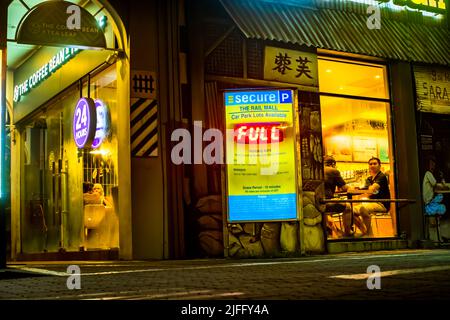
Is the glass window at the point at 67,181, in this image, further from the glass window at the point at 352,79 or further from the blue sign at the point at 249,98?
the glass window at the point at 352,79

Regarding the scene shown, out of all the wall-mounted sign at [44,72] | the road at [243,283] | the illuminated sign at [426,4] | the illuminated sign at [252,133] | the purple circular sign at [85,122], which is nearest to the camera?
the road at [243,283]

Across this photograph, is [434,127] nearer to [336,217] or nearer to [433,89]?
[433,89]

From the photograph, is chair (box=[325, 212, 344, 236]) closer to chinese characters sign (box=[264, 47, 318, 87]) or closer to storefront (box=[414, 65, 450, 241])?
storefront (box=[414, 65, 450, 241])

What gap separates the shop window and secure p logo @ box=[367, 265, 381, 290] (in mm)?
5297

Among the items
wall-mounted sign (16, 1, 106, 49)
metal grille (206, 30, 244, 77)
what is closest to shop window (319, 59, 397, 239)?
metal grille (206, 30, 244, 77)

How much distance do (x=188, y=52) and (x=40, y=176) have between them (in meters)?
7.46

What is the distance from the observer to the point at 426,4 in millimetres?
13859

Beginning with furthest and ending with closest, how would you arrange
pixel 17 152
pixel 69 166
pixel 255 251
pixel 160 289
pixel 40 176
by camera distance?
pixel 17 152
pixel 40 176
pixel 69 166
pixel 255 251
pixel 160 289

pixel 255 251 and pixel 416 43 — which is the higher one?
pixel 416 43

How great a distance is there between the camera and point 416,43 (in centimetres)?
1362

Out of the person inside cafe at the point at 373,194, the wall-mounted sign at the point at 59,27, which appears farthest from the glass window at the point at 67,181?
the person inside cafe at the point at 373,194

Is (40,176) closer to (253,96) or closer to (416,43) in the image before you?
(253,96)

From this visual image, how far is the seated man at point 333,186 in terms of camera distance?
497 inches
